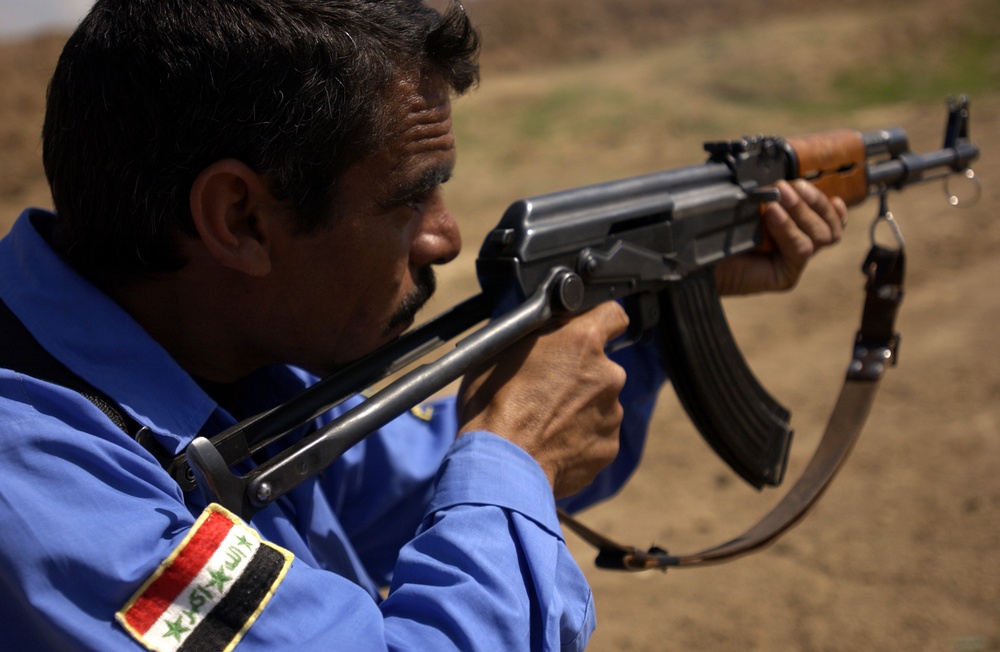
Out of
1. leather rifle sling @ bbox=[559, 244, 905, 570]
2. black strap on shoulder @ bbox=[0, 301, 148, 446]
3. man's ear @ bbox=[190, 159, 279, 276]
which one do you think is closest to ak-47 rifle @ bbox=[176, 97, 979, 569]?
leather rifle sling @ bbox=[559, 244, 905, 570]

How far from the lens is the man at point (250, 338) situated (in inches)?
48.6

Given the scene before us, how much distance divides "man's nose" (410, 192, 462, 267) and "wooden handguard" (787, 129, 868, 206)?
1245 mm

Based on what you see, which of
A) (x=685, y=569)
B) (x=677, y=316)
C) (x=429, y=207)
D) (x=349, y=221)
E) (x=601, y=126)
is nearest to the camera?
(x=349, y=221)

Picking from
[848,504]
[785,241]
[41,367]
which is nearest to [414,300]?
[41,367]

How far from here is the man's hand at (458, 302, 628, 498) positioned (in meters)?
1.65

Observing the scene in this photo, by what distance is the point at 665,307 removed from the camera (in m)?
2.27

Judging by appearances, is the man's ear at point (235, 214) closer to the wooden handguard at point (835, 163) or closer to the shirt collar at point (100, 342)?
the shirt collar at point (100, 342)

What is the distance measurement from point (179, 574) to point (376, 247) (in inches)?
25.5

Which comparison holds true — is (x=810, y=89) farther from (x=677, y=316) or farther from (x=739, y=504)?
(x=677, y=316)

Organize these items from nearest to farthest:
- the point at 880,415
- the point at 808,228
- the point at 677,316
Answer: the point at 677,316 → the point at 808,228 → the point at 880,415

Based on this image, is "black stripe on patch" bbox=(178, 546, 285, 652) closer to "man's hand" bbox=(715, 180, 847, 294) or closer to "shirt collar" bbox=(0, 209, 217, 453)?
"shirt collar" bbox=(0, 209, 217, 453)

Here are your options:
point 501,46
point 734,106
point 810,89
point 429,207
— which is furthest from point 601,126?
point 429,207

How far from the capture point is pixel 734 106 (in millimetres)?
14055

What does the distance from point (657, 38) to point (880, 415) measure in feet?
64.5
